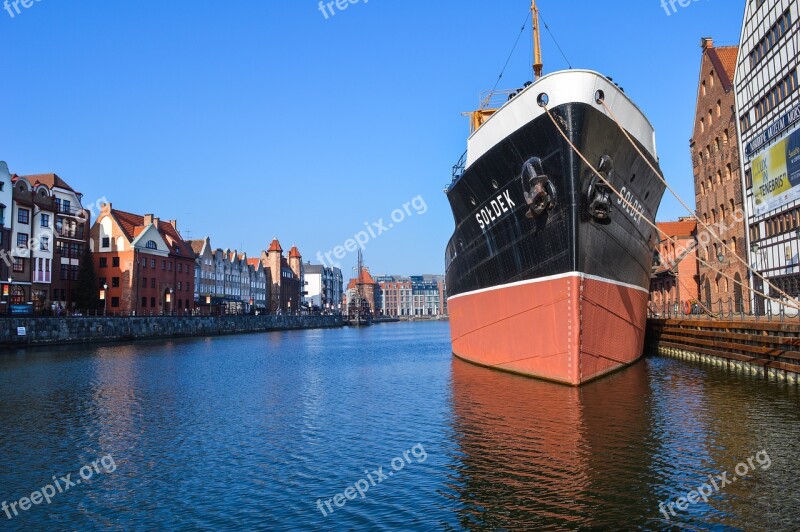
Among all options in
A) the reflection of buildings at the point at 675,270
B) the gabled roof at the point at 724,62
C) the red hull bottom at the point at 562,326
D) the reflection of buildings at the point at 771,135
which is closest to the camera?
the red hull bottom at the point at 562,326

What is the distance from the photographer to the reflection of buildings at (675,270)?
55375mm

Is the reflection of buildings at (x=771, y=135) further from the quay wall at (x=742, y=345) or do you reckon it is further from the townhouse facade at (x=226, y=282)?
the townhouse facade at (x=226, y=282)

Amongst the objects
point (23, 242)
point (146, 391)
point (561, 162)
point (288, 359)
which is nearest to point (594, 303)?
point (561, 162)

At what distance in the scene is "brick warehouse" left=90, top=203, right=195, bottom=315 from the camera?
75250 mm

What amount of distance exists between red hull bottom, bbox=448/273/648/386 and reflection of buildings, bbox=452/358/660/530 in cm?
91

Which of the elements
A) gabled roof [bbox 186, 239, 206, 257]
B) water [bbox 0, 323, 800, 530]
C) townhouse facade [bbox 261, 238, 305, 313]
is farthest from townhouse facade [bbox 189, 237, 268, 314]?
water [bbox 0, 323, 800, 530]

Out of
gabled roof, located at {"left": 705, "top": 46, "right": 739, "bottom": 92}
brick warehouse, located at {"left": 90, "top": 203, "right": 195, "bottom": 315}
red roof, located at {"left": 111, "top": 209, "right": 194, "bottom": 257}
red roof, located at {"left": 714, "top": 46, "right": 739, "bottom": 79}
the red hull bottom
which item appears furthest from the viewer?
red roof, located at {"left": 111, "top": 209, "right": 194, "bottom": 257}

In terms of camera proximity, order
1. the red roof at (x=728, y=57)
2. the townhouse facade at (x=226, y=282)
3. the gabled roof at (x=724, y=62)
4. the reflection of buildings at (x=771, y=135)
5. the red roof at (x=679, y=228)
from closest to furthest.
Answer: the reflection of buildings at (x=771, y=135) → the gabled roof at (x=724, y=62) → the red roof at (x=728, y=57) → the red roof at (x=679, y=228) → the townhouse facade at (x=226, y=282)

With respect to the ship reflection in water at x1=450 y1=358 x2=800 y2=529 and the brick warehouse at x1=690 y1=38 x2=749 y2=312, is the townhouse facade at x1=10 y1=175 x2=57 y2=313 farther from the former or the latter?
the brick warehouse at x1=690 y1=38 x2=749 y2=312

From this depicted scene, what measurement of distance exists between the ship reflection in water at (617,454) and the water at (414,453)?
0.05m

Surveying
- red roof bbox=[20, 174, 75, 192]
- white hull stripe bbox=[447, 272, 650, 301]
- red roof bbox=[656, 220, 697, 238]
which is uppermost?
red roof bbox=[20, 174, 75, 192]

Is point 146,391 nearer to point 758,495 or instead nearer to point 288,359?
point 288,359

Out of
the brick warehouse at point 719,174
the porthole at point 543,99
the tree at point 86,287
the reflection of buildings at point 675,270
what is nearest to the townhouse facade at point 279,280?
the tree at point 86,287

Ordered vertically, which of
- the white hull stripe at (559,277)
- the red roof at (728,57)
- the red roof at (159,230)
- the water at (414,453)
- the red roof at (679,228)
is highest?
the red roof at (728,57)
